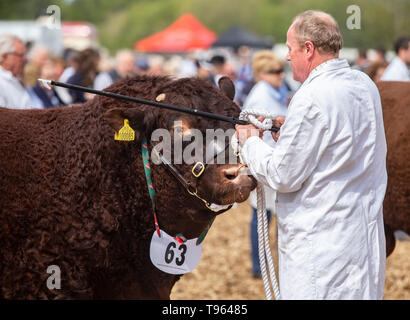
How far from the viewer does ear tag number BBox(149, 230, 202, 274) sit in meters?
3.50

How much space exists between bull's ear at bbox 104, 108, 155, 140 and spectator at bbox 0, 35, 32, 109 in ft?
8.90

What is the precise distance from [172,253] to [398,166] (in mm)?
2412

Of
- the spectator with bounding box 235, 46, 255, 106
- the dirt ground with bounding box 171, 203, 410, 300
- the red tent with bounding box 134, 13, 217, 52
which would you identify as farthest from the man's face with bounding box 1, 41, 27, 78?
the red tent with bounding box 134, 13, 217, 52

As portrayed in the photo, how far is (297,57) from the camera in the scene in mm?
3002

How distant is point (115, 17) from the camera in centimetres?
7856

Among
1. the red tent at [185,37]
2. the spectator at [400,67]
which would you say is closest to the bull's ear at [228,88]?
the spectator at [400,67]

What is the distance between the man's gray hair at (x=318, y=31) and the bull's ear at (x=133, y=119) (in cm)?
100

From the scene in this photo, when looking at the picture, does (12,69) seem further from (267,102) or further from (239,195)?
(239,195)

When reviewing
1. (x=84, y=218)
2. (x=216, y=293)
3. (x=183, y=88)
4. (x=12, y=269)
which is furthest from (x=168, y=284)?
(x=216, y=293)

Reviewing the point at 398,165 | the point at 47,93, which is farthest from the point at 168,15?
the point at 398,165

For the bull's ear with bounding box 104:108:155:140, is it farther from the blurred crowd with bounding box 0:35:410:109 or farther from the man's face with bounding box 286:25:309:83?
the man's face with bounding box 286:25:309:83

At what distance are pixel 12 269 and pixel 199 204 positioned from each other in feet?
3.59

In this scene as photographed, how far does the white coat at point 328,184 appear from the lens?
280cm

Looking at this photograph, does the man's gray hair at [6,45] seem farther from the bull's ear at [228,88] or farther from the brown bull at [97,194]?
the bull's ear at [228,88]
